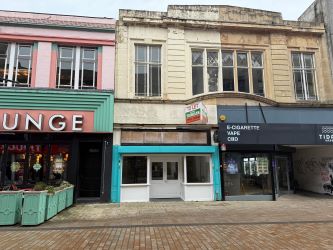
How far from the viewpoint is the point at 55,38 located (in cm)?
1322

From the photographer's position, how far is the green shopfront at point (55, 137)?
478 inches

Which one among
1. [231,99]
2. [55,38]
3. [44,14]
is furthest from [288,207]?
[44,14]

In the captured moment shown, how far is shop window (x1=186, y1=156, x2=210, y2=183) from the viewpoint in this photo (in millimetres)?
13250

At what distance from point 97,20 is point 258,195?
38.6ft

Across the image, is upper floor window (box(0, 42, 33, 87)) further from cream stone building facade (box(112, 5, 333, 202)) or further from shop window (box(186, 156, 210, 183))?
shop window (box(186, 156, 210, 183))

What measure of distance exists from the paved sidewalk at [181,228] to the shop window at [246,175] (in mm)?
1924

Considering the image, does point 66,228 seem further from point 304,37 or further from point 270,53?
point 304,37

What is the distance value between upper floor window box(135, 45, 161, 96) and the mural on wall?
9525 mm

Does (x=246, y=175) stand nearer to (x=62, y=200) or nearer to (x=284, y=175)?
(x=284, y=175)

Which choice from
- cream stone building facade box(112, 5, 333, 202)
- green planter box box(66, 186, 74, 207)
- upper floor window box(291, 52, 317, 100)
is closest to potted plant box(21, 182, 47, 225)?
green planter box box(66, 186, 74, 207)

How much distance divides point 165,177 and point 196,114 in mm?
3494

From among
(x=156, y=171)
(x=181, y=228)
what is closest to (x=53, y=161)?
(x=156, y=171)

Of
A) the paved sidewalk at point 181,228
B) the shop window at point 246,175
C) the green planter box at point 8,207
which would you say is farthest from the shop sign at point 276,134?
the green planter box at point 8,207

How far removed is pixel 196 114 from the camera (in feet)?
41.6
